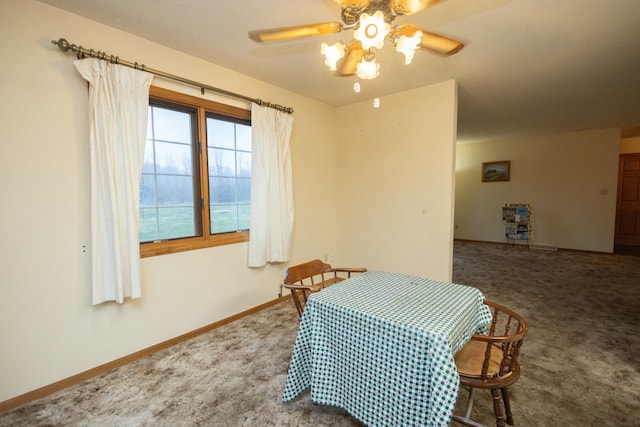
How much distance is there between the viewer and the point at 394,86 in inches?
124

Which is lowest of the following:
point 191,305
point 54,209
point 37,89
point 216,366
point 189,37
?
point 216,366

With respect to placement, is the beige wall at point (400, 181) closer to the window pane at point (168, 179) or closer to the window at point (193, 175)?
the window at point (193, 175)

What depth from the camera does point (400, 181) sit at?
3406 mm

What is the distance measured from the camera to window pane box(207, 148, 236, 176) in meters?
2.68

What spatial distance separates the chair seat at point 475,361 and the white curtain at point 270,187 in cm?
202

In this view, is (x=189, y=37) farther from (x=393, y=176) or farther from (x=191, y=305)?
(x=393, y=176)

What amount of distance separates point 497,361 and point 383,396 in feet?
2.04

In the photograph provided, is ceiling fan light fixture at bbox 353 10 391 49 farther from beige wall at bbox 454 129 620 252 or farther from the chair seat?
beige wall at bbox 454 129 620 252

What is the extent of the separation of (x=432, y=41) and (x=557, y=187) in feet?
20.2

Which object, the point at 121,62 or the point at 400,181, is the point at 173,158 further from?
the point at 400,181

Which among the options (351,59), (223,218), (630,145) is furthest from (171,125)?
(630,145)

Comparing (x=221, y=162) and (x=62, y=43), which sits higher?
(x=62, y=43)

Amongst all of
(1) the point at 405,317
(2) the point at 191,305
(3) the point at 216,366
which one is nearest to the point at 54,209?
(2) the point at 191,305

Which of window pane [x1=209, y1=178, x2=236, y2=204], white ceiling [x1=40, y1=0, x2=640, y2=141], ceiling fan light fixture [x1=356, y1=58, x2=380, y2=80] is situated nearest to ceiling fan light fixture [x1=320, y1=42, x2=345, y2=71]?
ceiling fan light fixture [x1=356, y1=58, x2=380, y2=80]
